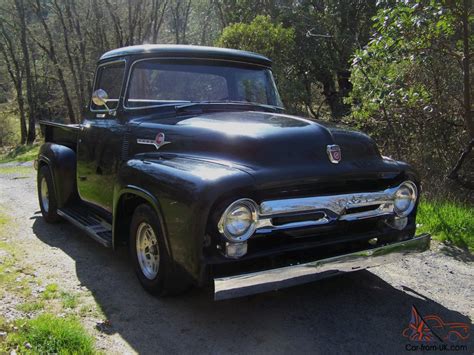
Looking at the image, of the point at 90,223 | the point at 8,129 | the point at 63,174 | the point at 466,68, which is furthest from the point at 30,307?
the point at 8,129

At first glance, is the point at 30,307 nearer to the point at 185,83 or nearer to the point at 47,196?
the point at 185,83

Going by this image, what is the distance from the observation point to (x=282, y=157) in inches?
136

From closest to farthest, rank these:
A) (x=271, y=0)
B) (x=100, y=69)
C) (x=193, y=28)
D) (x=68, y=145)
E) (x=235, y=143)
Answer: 1. (x=235, y=143)
2. (x=100, y=69)
3. (x=68, y=145)
4. (x=271, y=0)
5. (x=193, y=28)

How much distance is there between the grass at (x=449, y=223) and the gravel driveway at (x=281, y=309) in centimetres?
Answer: 32

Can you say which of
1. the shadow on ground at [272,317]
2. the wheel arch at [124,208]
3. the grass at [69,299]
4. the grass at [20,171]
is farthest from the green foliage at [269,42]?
Result: the grass at [69,299]

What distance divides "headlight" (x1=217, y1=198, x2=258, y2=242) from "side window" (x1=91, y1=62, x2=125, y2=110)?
2.31 meters

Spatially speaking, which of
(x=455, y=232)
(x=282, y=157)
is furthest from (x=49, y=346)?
(x=455, y=232)

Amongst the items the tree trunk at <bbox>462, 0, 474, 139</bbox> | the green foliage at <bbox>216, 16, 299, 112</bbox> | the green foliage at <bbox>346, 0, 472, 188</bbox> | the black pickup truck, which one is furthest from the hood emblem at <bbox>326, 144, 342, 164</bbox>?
the green foliage at <bbox>216, 16, 299, 112</bbox>

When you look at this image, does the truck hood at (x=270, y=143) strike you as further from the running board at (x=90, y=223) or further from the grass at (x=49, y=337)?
the grass at (x=49, y=337)

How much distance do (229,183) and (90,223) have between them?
2.54 metres

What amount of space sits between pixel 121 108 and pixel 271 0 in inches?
511

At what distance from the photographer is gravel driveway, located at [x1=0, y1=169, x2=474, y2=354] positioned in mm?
3227

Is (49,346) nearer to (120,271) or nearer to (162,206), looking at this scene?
(162,206)

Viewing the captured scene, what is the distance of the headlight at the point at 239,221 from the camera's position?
10.0ft
